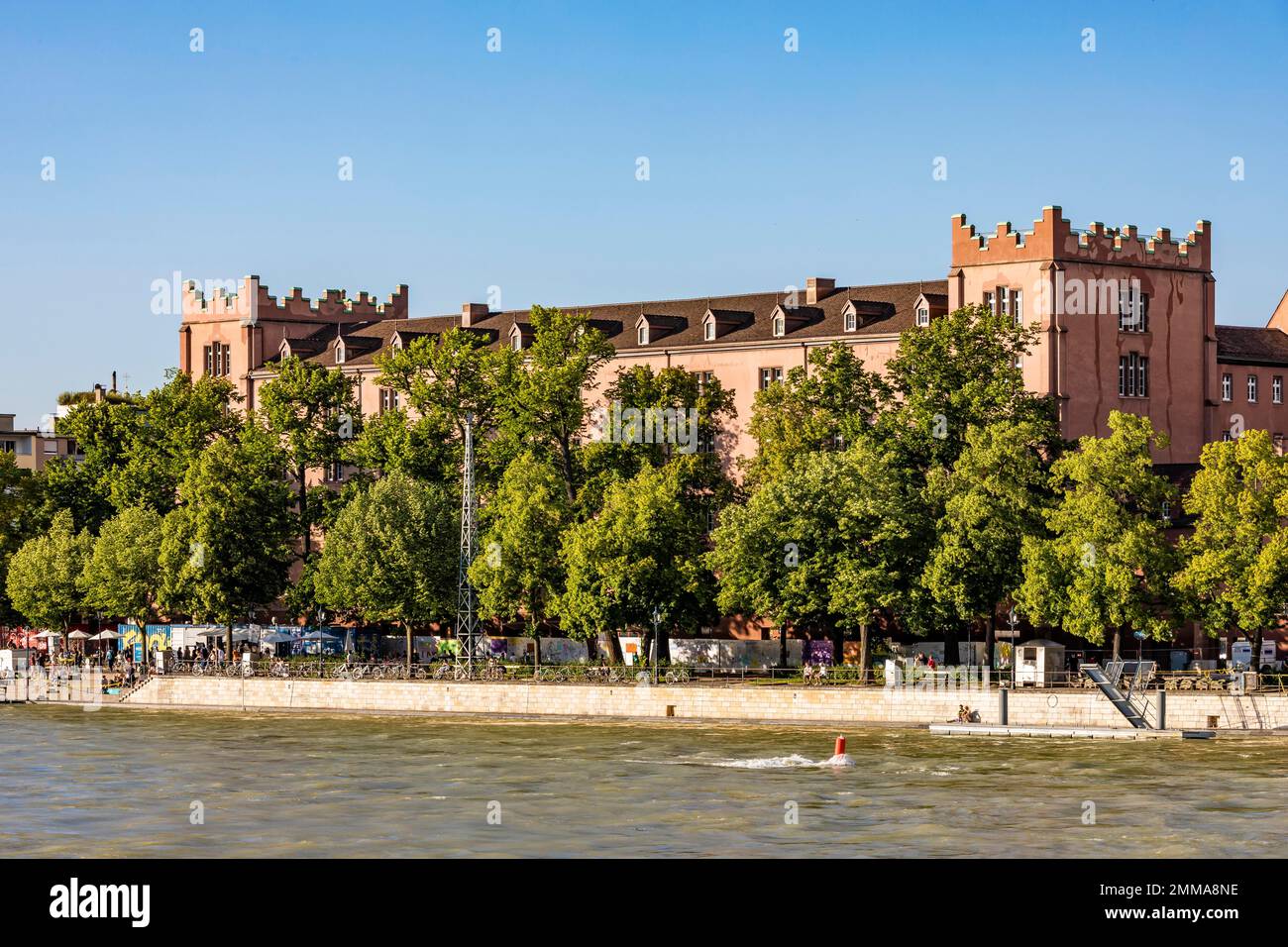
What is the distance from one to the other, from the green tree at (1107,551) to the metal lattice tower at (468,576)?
24810mm

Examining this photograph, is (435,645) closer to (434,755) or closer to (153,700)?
(153,700)

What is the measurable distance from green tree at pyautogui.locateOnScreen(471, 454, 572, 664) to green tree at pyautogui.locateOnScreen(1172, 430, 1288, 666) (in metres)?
28.4

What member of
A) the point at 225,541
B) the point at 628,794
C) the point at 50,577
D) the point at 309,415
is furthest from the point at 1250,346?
the point at 50,577

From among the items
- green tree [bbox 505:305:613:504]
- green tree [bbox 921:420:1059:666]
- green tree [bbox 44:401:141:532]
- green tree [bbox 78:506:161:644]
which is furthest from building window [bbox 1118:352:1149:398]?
green tree [bbox 44:401:141:532]

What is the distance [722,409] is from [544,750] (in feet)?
111

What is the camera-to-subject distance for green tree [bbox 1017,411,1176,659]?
79.2 metres

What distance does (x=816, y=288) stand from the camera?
110 metres

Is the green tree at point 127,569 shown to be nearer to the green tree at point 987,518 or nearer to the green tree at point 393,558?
the green tree at point 393,558

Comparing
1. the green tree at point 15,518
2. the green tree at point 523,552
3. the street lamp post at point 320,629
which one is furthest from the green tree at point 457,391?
the green tree at point 15,518

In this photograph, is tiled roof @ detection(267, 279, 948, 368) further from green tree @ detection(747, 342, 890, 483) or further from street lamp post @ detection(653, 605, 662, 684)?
street lamp post @ detection(653, 605, 662, 684)
